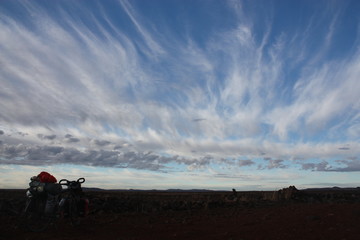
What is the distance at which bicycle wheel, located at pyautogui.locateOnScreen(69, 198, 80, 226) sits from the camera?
44.3 feet

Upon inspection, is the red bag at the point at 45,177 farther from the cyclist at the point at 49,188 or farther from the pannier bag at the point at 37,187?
the pannier bag at the point at 37,187

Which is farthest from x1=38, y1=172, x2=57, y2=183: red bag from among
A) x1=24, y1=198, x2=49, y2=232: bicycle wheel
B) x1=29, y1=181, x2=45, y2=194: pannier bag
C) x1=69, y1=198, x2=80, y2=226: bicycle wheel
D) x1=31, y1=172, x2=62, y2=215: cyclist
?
x1=69, y1=198, x2=80, y2=226: bicycle wheel

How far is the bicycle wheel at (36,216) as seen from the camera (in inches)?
490

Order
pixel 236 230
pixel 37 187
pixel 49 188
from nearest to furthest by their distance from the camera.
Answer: pixel 236 230, pixel 37 187, pixel 49 188

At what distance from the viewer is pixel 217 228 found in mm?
12828

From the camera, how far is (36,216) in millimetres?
12609

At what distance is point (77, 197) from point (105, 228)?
186 cm

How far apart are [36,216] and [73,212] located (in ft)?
5.05

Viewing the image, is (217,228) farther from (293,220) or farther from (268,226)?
(293,220)

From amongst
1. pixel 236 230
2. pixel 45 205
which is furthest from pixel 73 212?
pixel 236 230

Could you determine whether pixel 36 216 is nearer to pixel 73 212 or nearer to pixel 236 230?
pixel 73 212

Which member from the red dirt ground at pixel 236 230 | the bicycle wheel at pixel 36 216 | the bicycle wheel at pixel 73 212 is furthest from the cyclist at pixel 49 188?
the red dirt ground at pixel 236 230

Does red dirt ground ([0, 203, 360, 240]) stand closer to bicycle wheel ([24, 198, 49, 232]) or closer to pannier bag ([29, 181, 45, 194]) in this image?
bicycle wheel ([24, 198, 49, 232])

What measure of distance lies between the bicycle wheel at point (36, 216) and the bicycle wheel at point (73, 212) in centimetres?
105
